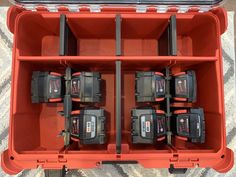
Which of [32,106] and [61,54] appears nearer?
[61,54]

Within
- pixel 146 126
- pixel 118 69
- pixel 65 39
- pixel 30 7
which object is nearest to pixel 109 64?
pixel 118 69

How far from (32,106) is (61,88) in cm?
23

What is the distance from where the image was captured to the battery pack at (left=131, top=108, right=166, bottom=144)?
4.41 ft

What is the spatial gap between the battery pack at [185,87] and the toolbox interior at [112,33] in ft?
0.56

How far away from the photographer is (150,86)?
1.41 m

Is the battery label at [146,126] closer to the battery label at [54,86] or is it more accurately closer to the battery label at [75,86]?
the battery label at [75,86]

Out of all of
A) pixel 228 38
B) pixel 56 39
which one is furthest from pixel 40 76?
pixel 228 38

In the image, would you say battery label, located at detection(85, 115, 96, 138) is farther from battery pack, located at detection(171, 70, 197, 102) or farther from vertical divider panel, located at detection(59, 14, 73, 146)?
battery pack, located at detection(171, 70, 197, 102)

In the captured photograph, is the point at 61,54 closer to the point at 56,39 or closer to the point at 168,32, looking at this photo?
the point at 56,39

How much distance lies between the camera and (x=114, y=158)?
1221 millimetres

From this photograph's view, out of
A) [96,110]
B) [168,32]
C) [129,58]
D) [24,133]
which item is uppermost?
[168,32]

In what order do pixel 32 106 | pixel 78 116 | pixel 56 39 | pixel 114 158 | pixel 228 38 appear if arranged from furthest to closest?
1. pixel 228 38
2. pixel 56 39
3. pixel 32 106
4. pixel 78 116
5. pixel 114 158

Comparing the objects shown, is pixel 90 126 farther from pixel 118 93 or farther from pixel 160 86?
pixel 160 86

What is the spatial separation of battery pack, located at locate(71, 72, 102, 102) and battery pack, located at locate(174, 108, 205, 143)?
0.48 meters
